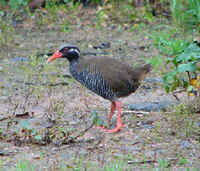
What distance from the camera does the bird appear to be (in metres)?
6.21

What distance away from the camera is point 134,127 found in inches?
250

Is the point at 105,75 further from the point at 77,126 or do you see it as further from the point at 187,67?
the point at 187,67

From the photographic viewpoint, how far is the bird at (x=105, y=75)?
6207 mm

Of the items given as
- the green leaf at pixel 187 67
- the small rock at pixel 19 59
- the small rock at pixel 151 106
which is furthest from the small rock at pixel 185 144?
the small rock at pixel 19 59

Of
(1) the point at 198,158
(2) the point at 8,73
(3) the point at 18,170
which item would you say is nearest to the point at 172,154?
(1) the point at 198,158

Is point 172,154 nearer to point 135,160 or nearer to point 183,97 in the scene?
point 135,160

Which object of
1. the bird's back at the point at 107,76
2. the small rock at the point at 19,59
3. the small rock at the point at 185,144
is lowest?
the small rock at the point at 185,144

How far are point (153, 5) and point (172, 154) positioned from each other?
7781mm

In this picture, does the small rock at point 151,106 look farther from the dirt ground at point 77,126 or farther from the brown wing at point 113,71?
the brown wing at point 113,71

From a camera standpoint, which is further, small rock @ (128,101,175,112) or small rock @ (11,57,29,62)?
small rock @ (11,57,29,62)

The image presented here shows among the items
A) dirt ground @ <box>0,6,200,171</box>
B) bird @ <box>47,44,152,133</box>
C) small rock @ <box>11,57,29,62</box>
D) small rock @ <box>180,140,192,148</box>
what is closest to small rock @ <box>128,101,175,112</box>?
dirt ground @ <box>0,6,200,171</box>

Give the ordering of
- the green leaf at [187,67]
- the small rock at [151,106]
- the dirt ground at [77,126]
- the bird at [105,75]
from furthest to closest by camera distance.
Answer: the small rock at [151,106]
the bird at [105,75]
the green leaf at [187,67]
the dirt ground at [77,126]

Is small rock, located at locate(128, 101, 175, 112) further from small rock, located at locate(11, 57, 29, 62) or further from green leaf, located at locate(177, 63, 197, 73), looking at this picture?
small rock, located at locate(11, 57, 29, 62)

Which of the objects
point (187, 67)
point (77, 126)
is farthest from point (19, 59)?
point (187, 67)
